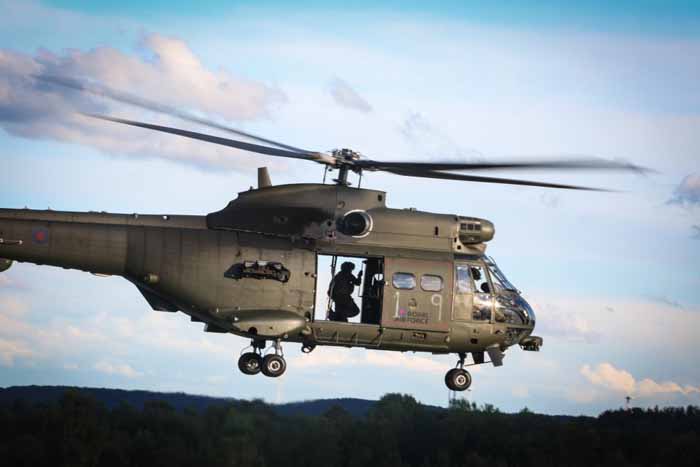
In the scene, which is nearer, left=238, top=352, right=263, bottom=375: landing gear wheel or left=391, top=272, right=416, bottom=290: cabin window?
left=391, top=272, right=416, bottom=290: cabin window

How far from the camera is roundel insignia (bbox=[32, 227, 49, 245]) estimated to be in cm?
3092

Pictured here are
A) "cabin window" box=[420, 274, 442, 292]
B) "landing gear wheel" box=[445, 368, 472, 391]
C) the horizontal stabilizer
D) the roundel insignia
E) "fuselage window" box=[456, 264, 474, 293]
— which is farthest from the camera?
"landing gear wheel" box=[445, 368, 472, 391]

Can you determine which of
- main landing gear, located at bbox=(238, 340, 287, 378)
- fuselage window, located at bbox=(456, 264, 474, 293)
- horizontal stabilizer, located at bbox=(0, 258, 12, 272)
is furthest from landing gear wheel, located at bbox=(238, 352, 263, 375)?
horizontal stabilizer, located at bbox=(0, 258, 12, 272)

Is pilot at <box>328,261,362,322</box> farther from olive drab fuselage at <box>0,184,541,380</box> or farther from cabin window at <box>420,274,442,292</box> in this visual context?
cabin window at <box>420,274,442,292</box>

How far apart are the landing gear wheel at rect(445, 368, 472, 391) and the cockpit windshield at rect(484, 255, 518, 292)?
8.28 ft

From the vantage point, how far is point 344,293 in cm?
3247

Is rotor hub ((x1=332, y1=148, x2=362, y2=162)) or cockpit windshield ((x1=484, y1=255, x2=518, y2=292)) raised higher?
rotor hub ((x1=332, y1=148, x2=362, y2=162))

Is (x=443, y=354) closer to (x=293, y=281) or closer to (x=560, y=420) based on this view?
(x=293, y=281)

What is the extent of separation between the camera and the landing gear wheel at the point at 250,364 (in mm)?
32688

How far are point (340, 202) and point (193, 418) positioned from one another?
22.3 feet

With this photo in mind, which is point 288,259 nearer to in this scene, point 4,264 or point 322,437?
point 322,437

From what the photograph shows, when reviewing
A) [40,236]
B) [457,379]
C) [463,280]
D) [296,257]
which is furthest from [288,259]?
[40,236]

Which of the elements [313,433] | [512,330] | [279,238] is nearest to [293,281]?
[279,238]

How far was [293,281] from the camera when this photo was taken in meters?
32.1
